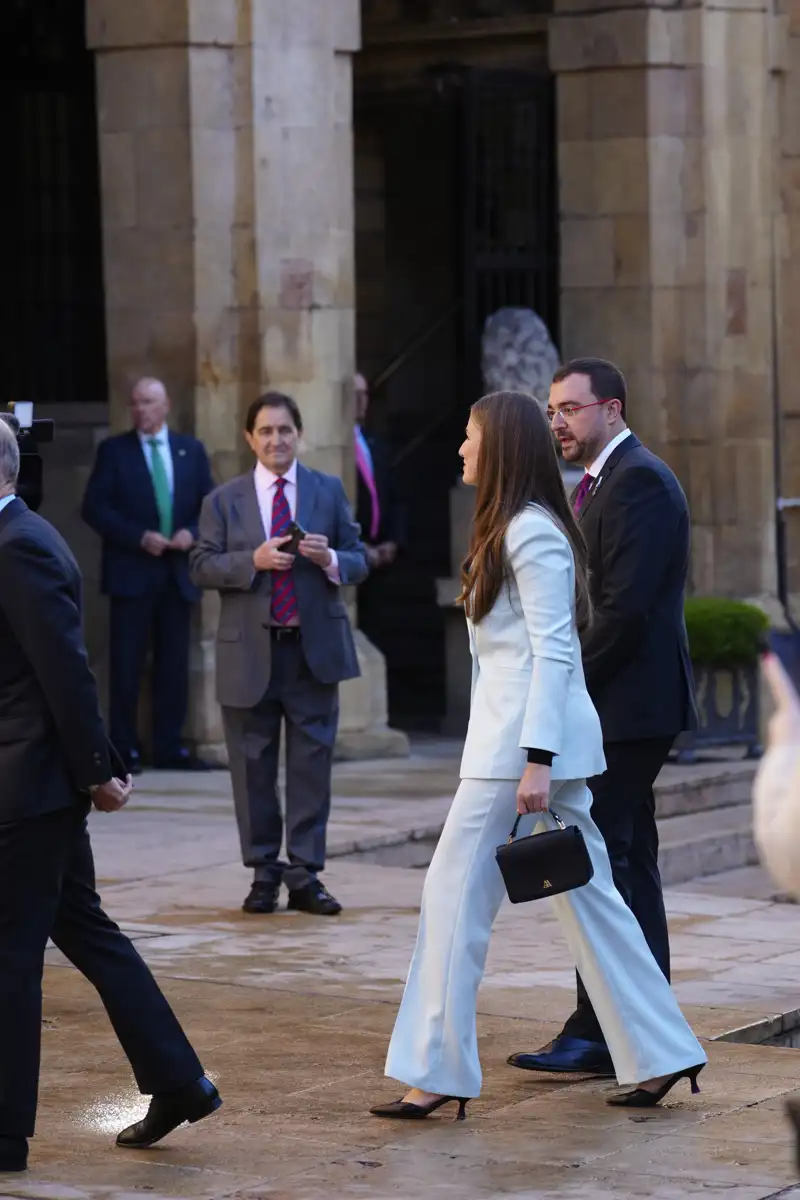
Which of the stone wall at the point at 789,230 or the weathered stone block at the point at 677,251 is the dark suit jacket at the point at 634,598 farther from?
the stone wall at the point at 789,230

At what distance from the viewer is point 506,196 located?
16.4m

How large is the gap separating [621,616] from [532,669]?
0.59m

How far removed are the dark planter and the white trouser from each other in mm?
7904

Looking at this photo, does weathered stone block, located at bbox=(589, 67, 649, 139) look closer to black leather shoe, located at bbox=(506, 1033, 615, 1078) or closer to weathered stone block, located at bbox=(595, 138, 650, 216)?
weathered stone block, located at bbox=(595, 138, 650, 216)

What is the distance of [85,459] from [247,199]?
1690mm

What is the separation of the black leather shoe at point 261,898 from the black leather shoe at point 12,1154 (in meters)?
3.39

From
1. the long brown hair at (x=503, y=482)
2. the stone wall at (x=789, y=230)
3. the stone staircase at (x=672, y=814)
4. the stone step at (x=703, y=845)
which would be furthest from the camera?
the stone wall at (x=789, y=230)

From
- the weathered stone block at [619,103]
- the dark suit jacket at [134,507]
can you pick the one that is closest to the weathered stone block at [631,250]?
the weathered stone block at [619,103]

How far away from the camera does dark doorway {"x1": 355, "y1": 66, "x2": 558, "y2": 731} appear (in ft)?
53.5

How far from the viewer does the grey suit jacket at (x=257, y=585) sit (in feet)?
30.5

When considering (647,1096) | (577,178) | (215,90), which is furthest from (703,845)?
(647,1096)

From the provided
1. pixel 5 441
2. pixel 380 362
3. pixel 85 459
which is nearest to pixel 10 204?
pixel 380 362

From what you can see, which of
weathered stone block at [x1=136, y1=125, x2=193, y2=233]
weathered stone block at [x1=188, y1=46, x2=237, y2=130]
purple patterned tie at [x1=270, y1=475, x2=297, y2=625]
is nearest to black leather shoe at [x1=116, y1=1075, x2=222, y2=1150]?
purple patterned tie at [x1=270, y1=475, x2=297, y2=625]

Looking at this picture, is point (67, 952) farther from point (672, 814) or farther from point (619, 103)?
point (619, 103)
